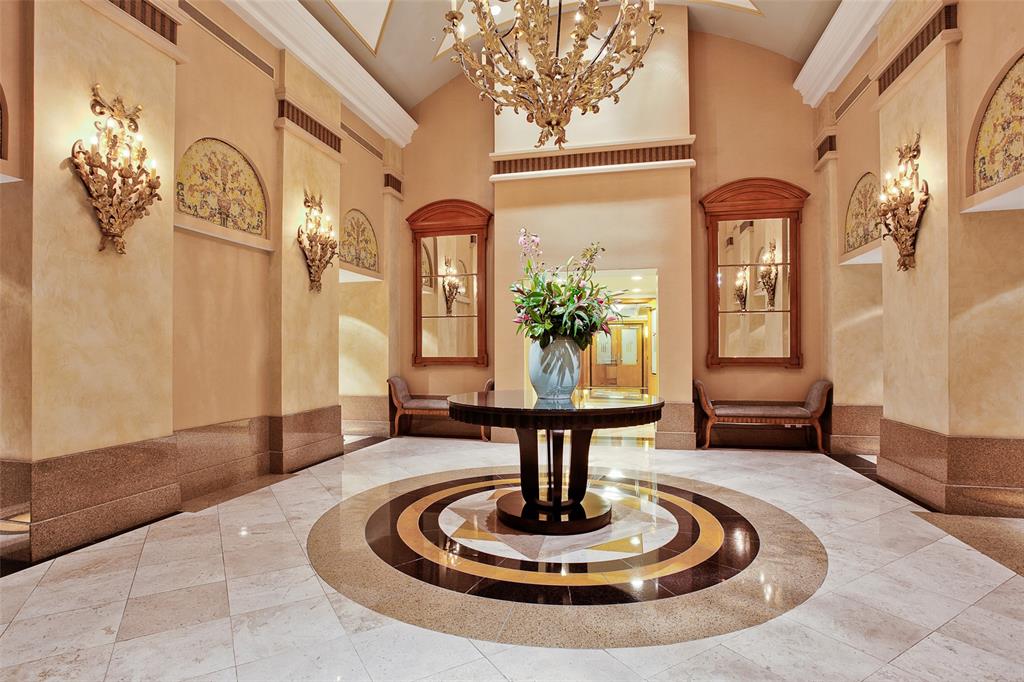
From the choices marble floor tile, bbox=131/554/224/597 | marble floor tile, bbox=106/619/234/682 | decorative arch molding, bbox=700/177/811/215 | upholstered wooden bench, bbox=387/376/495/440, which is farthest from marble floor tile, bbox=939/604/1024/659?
decorative arch molding, bbox=700/177/811/215

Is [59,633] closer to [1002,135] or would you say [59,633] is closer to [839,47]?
[1002,135]

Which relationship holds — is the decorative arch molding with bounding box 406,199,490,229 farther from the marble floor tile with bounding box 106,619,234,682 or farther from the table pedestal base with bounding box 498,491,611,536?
the marble floor tile with bounding box 106,619,234,682

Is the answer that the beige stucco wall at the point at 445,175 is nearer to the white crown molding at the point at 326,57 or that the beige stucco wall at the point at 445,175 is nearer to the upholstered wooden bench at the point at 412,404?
the upholstered wooden bench at the point at 412,404

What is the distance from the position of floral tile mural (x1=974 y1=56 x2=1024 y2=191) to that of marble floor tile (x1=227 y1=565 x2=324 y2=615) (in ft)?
16.9

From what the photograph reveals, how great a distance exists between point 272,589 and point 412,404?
5116 millimetres

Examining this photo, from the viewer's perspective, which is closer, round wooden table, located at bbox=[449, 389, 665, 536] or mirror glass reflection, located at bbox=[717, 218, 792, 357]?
round wooden table, located at bbox=[449, 389, 665, 536]

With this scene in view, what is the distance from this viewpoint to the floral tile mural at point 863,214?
5750 millimetres

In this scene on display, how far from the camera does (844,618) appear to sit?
237 centimetres

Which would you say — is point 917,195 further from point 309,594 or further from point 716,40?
point 309,594

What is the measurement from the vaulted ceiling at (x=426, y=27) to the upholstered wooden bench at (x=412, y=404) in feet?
14.9

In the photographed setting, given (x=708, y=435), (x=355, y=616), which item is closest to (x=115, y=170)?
(x=355, y=616)

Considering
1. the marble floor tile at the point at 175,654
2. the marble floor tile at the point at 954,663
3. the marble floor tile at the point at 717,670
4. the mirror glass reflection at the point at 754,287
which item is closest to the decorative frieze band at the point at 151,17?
the marble floor tile at the point at 175,654

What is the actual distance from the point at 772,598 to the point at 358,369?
6.78 metres

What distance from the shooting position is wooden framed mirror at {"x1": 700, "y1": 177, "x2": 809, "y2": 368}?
7.14 meters
